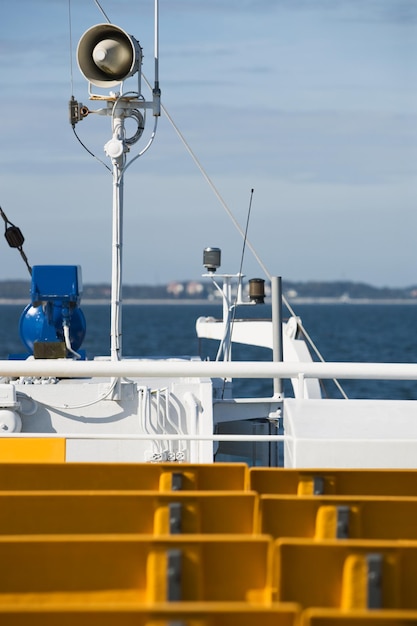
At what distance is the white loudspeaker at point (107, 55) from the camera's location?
8.66m

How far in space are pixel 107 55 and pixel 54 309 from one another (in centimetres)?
254

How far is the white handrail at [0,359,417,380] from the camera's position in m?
4.55

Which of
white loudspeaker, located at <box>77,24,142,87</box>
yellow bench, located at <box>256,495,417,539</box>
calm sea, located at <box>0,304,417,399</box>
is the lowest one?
yellow bench, located at <box>256,495,417,539</box>

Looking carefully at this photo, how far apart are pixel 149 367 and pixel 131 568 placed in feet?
6.04

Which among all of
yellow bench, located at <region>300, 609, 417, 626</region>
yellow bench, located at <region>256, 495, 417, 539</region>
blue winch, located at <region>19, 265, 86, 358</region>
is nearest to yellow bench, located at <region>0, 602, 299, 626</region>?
yellow bench, located at <region>300, 609, 417, 626</region>

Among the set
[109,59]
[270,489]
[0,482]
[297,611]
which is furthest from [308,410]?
[109,59]

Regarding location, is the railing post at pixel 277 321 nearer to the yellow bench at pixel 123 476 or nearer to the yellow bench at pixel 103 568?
the yellow bench at pixel 123 476

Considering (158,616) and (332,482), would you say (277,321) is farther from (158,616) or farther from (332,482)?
(158,616)

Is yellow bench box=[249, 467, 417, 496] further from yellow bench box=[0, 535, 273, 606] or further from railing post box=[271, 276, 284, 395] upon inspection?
railing post box=[271, 276, 284, 395]

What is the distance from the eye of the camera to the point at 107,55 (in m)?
8.69

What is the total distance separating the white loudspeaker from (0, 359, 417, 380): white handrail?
4610 mm

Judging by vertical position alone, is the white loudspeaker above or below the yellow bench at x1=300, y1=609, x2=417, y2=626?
above

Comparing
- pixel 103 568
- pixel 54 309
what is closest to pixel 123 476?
pixel 103 568

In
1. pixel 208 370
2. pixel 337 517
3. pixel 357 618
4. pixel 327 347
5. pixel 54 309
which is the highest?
pixel 327 347
